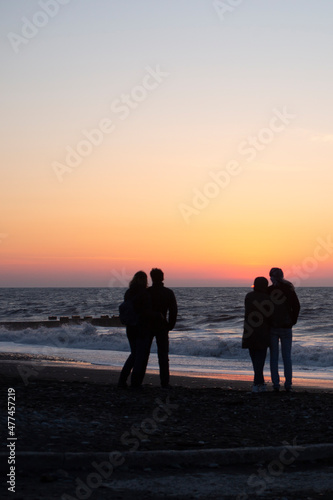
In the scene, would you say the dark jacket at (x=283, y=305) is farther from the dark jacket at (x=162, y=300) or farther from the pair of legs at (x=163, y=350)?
Result: the pair of legs at (x=163, y=350)

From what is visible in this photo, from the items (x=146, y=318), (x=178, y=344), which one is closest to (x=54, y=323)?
(x=178, y=344)

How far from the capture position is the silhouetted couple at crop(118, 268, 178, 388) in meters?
10.3

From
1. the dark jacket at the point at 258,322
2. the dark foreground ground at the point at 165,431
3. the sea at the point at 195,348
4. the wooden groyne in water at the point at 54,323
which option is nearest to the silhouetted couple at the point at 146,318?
the dark foreground ground at the point at 165,431

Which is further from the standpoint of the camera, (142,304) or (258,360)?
(258,360)

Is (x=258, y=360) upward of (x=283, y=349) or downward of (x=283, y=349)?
downward

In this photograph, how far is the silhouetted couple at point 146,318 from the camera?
10.3 meters

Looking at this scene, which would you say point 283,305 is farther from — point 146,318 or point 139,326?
point 139,326

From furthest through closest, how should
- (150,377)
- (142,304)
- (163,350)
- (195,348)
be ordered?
1. (195,348)
2. (150,377)
3. (163,350)
4. (142,304)

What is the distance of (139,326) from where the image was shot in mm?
10375

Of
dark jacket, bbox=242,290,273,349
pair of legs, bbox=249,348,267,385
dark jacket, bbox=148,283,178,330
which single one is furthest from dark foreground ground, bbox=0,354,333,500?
dark jacket, bbox=148,283,178,330

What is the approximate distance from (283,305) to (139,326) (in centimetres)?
252

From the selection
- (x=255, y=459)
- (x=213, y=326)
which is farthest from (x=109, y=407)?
(x=213, y=326)

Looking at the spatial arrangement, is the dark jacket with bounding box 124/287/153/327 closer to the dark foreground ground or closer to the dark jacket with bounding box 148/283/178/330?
the dark jacket with bounding box 148/283/178/330

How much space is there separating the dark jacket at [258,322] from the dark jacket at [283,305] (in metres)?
0.11
